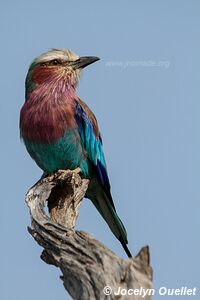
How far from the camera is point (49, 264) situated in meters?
5.31

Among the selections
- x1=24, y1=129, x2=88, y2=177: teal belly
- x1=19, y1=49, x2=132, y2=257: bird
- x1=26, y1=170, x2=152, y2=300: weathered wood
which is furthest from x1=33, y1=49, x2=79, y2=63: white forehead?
x1=26, y1=170, x2=152, y2=300: weathered wood

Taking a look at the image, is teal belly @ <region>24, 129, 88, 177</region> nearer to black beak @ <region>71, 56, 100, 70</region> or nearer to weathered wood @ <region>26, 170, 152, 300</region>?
black beak @ <region>71, 56, 100, 70</region>

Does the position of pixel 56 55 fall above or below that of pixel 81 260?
above

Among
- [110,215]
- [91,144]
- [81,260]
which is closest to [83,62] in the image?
[91,144]

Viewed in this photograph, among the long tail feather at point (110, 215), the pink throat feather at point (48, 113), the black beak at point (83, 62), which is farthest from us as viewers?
the black beak at point (83, 62)

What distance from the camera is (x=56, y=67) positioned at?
8023 millimetres

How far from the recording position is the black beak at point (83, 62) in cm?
791

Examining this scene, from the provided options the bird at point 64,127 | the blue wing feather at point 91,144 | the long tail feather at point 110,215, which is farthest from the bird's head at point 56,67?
the long tail feather at point 110,215

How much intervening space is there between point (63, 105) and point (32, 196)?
179 cm

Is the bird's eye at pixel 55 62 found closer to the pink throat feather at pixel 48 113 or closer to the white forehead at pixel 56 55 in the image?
the white forehead at pixel 56 55

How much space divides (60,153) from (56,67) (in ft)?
3.66

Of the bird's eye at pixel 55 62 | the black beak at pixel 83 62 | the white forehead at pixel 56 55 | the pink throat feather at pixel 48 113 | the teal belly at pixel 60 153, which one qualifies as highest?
the white forehead at pixel 56 55

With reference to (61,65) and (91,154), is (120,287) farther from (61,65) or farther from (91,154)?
(61,65)

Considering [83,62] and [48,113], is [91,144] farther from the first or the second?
[83,62]
